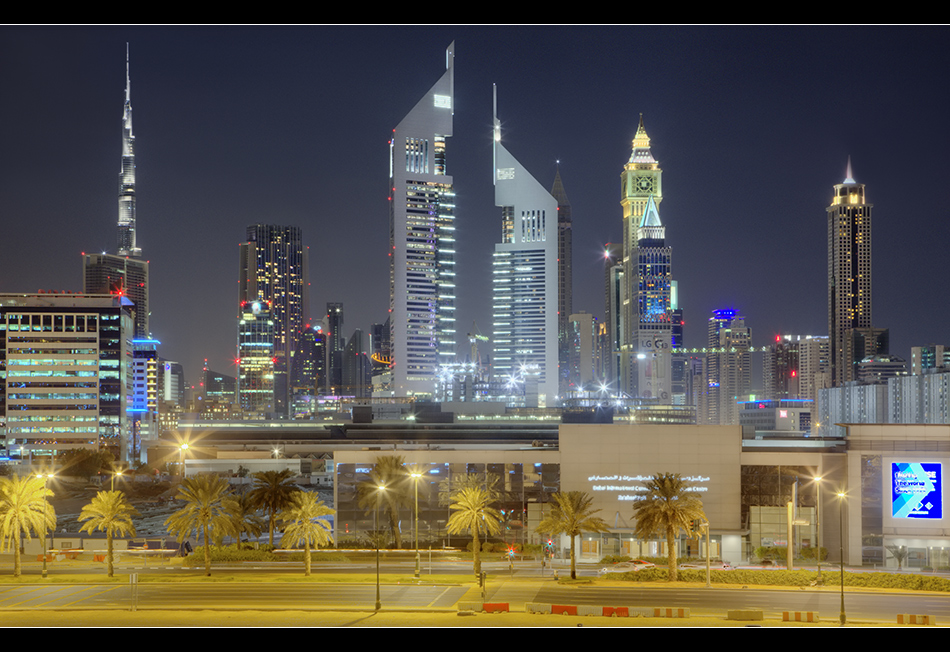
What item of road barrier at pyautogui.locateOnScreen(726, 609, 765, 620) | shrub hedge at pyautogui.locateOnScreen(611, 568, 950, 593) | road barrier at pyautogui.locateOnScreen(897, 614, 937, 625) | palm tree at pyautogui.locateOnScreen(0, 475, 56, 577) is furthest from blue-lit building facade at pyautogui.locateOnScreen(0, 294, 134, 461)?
road barrier at pyautogui.locateOnScreen(897, 614, 937, 625)

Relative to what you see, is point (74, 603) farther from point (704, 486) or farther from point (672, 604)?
point (704, 486)

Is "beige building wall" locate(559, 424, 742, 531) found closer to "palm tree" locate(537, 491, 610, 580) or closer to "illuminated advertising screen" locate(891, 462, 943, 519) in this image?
"palm tree" locate(537, 491, 610, 580)

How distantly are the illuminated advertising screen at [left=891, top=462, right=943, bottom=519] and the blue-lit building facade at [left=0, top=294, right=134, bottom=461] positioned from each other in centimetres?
15352

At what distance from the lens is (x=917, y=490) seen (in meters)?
58.2

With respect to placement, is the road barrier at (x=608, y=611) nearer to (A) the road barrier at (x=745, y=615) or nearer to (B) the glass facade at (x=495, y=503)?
(A) the road barrier at (x=745, y=615)

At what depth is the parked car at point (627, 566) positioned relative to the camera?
182ft

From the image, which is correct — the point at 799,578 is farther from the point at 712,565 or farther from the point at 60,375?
the point at 60,375

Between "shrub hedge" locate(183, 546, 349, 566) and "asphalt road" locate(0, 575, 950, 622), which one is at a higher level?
"asphalt road" locate(0, 575, 950, 622)

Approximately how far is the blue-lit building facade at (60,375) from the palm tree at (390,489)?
13013cm

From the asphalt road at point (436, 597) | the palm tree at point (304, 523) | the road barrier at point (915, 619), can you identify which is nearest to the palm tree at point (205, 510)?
the palm tree at point (304, 523)

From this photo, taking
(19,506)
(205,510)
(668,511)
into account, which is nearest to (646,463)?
(668,511)

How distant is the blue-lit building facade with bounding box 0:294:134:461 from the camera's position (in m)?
178
